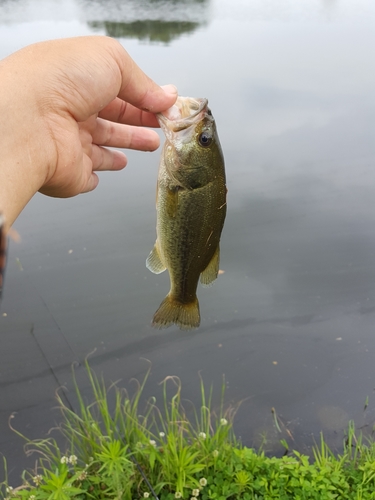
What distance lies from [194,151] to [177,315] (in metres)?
0.89

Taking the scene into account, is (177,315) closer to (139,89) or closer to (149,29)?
(139,89)

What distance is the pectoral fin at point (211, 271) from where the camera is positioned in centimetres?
221

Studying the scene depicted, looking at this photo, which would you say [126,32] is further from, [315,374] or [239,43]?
[315,374]

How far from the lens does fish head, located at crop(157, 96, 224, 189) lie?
6.62 feet

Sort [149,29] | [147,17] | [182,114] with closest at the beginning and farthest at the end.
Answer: [182,114], [149,29], [147,17]

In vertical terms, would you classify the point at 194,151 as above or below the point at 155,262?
above

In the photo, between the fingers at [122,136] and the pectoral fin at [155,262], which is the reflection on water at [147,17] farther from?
the pectoral fin at [155,262]

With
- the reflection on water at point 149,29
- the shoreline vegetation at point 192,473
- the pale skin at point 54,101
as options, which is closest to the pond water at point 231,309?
the shoreline vegetation at point 192,473

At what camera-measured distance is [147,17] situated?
1380cm

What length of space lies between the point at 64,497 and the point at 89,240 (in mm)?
3346

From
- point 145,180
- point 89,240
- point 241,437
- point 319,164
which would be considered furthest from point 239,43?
point 241,437

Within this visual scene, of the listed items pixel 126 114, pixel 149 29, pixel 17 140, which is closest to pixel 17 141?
pixel 17 140

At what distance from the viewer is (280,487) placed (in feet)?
8.43

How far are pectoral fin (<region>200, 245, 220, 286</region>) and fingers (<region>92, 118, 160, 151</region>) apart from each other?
1.00m
